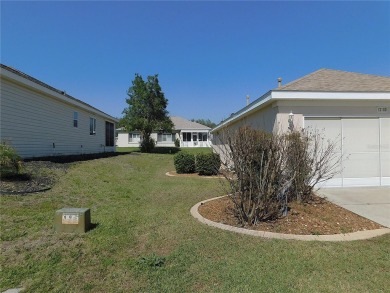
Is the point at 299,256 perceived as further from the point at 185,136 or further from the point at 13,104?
the point at 185,136

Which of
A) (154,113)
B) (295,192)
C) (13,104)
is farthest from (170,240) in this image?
(154,113)

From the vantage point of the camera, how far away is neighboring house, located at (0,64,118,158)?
32.5ft

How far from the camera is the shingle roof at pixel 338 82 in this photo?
8.48 m

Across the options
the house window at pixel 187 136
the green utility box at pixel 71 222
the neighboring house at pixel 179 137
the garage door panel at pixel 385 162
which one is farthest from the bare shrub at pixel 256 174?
the house window at pixel 187 136

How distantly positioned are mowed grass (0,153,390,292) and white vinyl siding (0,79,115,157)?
238 inches

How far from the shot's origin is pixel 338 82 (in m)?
9.45

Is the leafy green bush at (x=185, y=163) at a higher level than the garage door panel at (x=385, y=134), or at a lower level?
lower

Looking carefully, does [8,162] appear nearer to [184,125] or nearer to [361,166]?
[361,166]

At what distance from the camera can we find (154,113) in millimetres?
32031

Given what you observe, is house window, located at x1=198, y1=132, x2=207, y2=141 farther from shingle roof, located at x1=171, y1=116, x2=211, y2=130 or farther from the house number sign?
the house number sign

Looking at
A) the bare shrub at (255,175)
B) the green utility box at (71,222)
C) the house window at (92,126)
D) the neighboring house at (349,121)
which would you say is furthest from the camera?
the house window at (92,126)

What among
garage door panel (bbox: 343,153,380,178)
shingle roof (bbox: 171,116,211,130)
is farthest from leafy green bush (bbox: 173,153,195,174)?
shingle roof (bbox: 171,116,211,130)

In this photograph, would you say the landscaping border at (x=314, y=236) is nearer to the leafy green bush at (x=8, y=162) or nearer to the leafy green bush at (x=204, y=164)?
the leafy green bush at (x=8, y=162)

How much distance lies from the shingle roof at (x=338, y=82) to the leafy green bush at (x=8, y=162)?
795 cm
